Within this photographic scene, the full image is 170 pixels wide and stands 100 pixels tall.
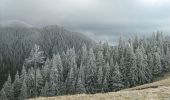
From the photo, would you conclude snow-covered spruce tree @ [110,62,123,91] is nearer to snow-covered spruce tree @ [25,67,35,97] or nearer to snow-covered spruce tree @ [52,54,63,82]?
snow-covered spruce tree @ [52,54,63,82]

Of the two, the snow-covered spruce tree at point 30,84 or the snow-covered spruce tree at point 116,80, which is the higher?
the snow-covered spruce tree at point 116,80

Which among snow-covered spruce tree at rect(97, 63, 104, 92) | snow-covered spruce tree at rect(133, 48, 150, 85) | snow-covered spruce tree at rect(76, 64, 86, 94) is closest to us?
snow-covered spruce tree at rect(76, 64, 86, 94)

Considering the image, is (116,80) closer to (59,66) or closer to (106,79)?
(106,79)

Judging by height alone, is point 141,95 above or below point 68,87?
above

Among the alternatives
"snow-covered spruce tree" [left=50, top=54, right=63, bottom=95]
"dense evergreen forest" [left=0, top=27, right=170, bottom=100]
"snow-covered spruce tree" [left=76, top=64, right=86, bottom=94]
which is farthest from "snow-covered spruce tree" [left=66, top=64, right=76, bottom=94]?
"snow-covered spruce tree" [left=50, top=54, right=63, bottom=95]

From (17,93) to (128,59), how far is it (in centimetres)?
5443

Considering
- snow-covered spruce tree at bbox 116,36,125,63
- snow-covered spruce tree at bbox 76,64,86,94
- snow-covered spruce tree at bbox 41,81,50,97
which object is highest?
snow-covered spruce tree at bbox 116,36,125,63

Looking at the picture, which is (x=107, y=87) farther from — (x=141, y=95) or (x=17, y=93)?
(x=141, y=95)

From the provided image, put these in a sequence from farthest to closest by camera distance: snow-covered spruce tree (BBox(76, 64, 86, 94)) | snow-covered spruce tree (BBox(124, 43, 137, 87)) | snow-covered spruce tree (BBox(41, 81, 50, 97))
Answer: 1. snow-covered spruce tree (BBox(41, 81, 50, 97))
2. snow-covered spruce tree (BBox(124, 43, 137, 87))
3. snow-covered spruce tree (BBox(76, 64, 86, 94))

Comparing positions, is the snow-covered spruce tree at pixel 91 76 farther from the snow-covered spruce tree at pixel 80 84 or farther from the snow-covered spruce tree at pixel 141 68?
the snow-covered spruce tree at pixel 141 68

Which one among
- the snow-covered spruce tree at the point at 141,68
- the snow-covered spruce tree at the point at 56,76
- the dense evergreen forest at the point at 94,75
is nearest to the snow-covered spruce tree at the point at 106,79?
the dense evergreen forest at the point at 94,75

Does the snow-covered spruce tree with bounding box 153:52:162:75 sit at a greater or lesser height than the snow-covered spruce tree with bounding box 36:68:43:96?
greater

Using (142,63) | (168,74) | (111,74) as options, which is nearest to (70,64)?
(111,74)

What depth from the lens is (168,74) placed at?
5153 inches
